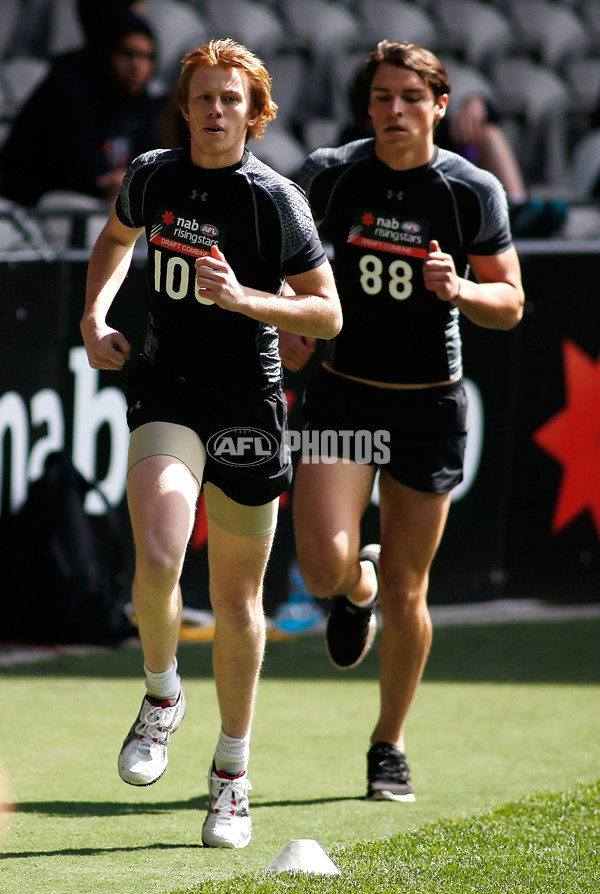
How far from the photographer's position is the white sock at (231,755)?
3.94 m

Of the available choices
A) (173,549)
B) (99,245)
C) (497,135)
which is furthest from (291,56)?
(173,549)

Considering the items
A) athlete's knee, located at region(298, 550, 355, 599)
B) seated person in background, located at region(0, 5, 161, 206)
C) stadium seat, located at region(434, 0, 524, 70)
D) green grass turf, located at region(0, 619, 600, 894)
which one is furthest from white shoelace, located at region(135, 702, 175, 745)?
stadium seat, located at region(434, 0, 524, 70)

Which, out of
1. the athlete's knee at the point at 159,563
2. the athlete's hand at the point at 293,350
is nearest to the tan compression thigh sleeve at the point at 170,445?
the athlete's knee at the point at 159,563

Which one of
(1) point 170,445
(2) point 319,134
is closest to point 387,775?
(1) point 170,445

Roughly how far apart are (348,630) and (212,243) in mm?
1678

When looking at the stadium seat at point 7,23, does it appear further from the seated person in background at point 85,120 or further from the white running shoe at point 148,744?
the white running shoe at point 148,744

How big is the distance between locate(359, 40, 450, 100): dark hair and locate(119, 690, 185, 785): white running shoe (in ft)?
7.00

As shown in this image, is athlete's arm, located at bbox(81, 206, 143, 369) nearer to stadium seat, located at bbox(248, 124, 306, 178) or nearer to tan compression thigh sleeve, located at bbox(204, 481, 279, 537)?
tan compression thigh sleeve, located at bbox(204, 481, 279, 537)

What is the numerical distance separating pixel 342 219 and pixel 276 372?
2.91 ft

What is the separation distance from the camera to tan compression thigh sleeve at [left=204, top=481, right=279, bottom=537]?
384 cm

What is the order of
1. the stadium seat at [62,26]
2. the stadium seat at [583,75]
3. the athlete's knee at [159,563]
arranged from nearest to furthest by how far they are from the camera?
the athlete's knee at [159,563]
the stadium seat at [62,26]
the stadium seat at [583,75]

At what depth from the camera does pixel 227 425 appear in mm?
3811

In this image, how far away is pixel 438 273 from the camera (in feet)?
13.1

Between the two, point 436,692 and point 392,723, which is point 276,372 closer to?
point 392,723
